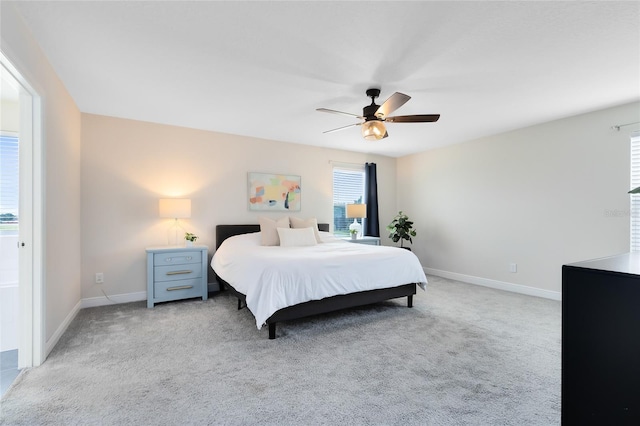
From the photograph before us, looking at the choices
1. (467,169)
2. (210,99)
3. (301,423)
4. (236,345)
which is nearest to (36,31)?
(210,99)

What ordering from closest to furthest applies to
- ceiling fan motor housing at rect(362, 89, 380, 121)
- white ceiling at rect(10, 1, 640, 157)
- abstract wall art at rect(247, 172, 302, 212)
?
white ceiling at rect(10, 1, 640, 157) → ceiling fan motor housing at rect(362, 89, 380, 121) → abstract wall art at rect(247, 172, 302, 212)

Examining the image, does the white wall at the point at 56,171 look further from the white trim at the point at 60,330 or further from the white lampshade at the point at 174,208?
the white lampshade at the point at 174,208

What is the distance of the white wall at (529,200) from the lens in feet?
11.9

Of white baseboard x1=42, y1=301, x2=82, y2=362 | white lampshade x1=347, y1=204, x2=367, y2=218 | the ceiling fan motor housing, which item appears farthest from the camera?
white lampshade x1=347, y1=204, x2=367, y2=218

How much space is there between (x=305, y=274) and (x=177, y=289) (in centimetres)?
206

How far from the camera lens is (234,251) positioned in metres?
3.73

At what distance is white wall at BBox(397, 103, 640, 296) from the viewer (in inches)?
143

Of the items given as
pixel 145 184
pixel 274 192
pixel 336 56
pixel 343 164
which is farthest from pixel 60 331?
pixel 343 164

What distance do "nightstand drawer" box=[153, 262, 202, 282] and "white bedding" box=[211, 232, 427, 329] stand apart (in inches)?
14.1

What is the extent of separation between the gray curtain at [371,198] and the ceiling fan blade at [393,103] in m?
3.06

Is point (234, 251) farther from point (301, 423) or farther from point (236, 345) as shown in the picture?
point (301, 423)

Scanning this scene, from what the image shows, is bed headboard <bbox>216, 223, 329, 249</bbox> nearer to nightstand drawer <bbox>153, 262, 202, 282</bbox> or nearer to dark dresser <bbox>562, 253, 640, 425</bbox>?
nightstand drawer <bbox>153, 262, 202, 282</bbox>

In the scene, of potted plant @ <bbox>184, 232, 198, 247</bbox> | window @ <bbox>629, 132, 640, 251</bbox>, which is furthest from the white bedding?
window @ <bbox>629, 132, 640, 251</bbox>

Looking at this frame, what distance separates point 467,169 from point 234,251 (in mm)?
4070
